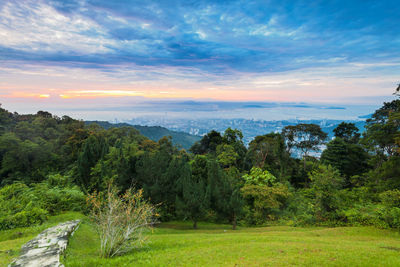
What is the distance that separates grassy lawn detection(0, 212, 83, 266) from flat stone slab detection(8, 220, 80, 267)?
0.36 meters

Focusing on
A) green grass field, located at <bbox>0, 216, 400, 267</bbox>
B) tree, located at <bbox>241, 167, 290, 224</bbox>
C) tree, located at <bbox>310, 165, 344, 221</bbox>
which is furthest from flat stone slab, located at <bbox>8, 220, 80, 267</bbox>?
tree, located at <bbox>310, 165, 344, 221</bbox>

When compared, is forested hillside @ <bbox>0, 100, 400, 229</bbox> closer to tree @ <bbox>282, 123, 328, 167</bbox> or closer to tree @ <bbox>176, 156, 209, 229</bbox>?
tree @ <bbox>176, 156, 209, 229</bbox>

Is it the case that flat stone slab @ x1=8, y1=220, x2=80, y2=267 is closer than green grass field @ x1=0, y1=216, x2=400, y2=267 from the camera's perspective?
Yes

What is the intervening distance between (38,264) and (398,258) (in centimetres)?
1256

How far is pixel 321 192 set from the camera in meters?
15.1

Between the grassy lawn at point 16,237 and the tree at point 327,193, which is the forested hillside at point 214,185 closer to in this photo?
the tree at point 327,193

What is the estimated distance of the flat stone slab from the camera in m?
6.56

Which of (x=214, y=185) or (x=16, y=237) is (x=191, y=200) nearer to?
(x=214, y=185)

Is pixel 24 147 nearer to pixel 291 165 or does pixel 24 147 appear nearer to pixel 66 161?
pixel 66 161

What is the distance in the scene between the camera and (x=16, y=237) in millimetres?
10523

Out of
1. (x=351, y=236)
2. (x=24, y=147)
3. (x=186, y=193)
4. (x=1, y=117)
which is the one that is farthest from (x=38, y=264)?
(x=1, y=117)

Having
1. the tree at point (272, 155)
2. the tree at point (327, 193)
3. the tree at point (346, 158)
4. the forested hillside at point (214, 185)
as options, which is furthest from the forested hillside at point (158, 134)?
the tree at point (327, 193)

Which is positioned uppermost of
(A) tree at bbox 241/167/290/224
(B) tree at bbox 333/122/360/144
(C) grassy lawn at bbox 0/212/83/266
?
(B) tree at bbox 333/122/360/144

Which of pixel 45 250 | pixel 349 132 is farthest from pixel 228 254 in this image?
pixel 349 132
